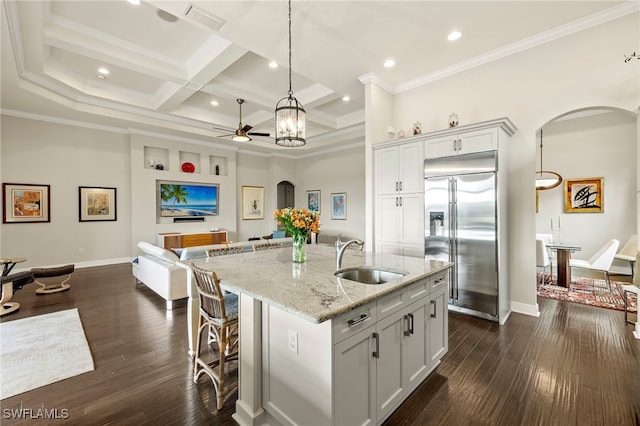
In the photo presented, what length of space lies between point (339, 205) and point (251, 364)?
7.49 metres


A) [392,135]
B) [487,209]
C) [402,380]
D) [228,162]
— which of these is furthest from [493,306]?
[228,162]

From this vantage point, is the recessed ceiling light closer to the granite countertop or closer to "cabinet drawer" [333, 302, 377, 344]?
the granite countertop

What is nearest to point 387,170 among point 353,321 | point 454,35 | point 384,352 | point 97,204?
point 454,35

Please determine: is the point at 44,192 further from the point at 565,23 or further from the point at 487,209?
the point at 565,23

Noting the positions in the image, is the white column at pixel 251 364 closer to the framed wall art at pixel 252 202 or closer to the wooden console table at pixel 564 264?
the wooden console table at pixel 564 264

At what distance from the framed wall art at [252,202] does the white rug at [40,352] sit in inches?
240

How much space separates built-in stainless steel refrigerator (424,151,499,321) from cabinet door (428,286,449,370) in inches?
51.3

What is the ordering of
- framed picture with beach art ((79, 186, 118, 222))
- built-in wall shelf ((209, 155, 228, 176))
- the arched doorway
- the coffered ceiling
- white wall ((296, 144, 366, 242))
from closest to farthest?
the coffered ceiling, framed picture with beach art ((79, 186, 118, 222)), white wall ((296, 144, 366, 242)), built-in wall shelf ((209, 155, 228, 176)), the arched doorway

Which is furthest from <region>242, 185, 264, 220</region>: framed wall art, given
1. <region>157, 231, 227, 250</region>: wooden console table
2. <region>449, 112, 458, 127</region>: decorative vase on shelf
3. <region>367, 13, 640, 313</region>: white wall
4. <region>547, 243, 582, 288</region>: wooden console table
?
<region>547, 243, 582, 288</region>: wooden console table

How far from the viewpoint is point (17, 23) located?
3.24m

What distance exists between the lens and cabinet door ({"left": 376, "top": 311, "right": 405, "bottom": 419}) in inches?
67.6

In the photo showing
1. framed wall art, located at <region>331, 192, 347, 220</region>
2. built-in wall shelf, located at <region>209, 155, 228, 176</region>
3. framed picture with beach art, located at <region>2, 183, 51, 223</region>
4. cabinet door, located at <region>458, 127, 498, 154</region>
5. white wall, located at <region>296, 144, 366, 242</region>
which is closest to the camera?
cabinet door, located at <region>458, 127, 498, 154</region>

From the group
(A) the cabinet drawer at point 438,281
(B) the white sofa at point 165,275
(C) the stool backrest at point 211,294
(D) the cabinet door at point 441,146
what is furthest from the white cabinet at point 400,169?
(B) the white sofa at point 165,275

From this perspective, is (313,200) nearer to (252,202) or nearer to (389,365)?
(252,202)
